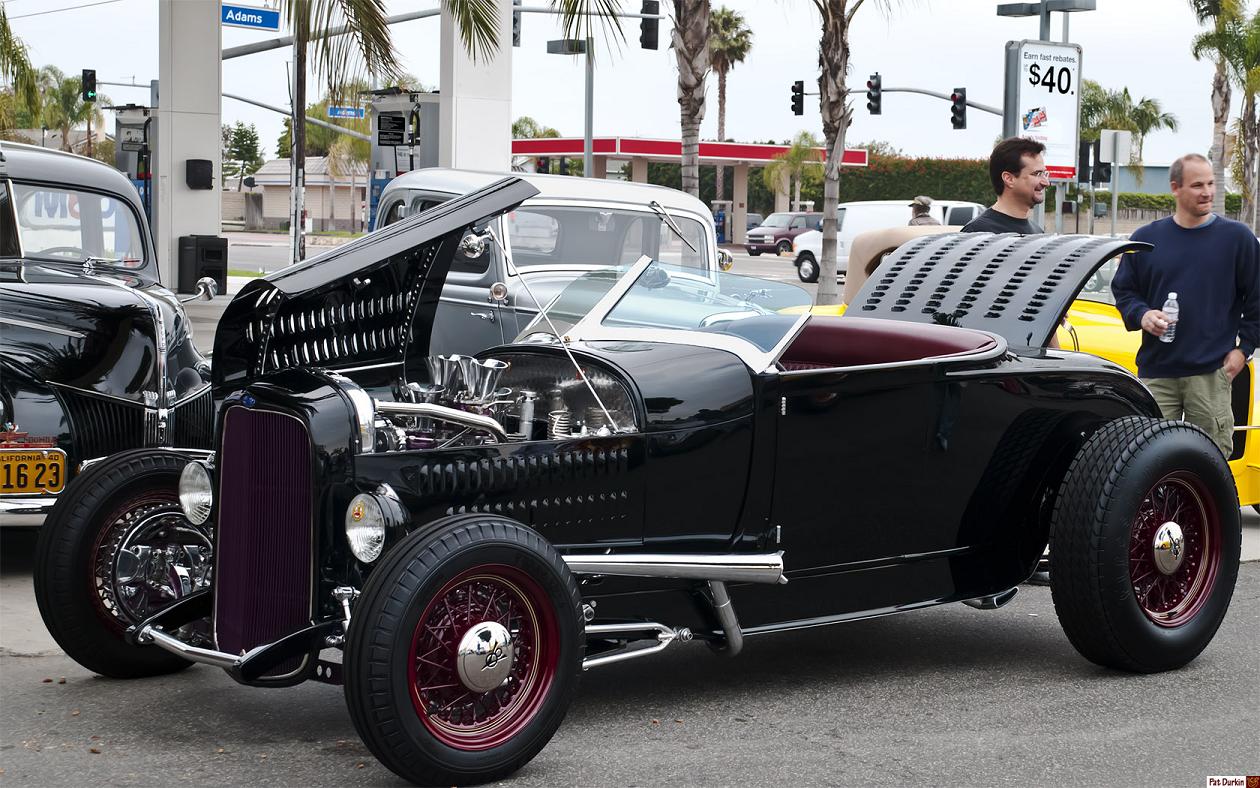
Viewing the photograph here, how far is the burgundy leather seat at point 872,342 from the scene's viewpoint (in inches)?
213

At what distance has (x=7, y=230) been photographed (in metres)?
8.01

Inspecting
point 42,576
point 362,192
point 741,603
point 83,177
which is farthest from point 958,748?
point 362,192

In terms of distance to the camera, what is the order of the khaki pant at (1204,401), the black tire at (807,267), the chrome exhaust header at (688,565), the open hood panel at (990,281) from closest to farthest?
the chrome exhaust header at (688,565), the open hood panel at (990,281), the khaki pant at (1204,401), the black tire at (807,267)

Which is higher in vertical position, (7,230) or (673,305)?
(7,230)

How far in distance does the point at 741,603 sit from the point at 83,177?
17.9 ft

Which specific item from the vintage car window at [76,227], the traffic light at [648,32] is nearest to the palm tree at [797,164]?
the traffic light at [648,32]

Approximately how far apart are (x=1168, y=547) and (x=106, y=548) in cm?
368

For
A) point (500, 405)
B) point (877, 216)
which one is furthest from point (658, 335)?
point (877, 216)

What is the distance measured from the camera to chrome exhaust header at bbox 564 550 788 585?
14.5 feet

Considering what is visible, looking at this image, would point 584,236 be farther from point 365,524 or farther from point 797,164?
point 797,164

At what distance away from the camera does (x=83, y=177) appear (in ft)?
28.0

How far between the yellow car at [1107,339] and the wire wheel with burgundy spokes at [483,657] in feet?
12.3

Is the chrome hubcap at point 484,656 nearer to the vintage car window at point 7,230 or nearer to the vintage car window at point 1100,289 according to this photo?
the vintage car window at point 7,230

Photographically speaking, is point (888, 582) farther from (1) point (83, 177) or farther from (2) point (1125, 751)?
(1) point (83, 177)
